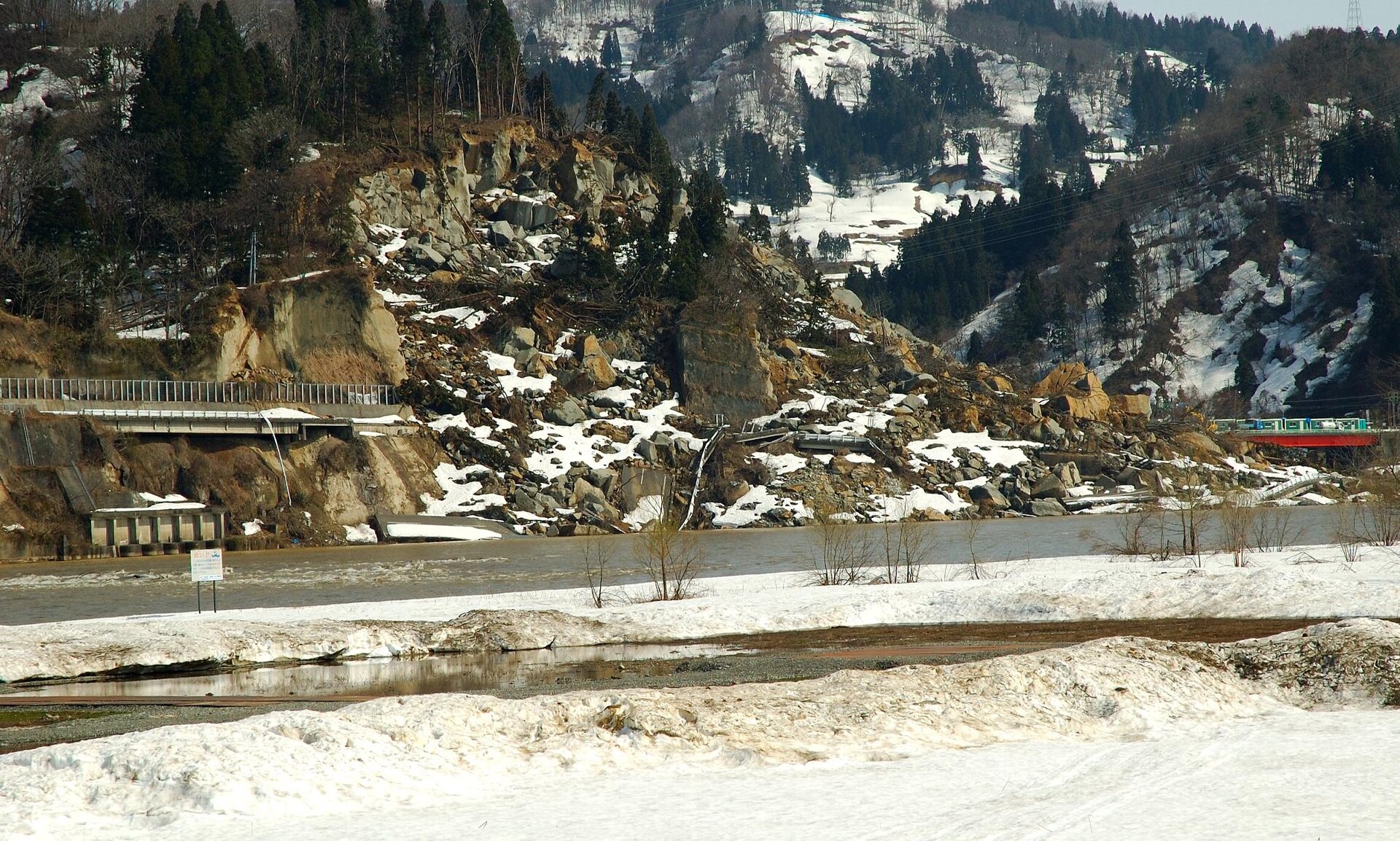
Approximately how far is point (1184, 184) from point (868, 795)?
7844 inches

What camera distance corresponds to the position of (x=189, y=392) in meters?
69.4

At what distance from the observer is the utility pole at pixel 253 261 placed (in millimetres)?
80125

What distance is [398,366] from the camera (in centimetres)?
7875

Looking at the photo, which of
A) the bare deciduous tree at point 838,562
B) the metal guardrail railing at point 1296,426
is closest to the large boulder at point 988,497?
the bare deciduous tree at point 838,562

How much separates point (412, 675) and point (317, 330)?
58.0 meters

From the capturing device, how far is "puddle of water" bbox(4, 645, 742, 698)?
22.2 meters

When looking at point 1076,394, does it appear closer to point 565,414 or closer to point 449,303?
point 565,414

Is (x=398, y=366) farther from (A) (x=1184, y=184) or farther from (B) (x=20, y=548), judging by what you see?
(A) (x=1184, y=184)

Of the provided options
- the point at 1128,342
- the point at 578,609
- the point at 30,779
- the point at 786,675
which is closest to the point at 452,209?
the point at 578,609

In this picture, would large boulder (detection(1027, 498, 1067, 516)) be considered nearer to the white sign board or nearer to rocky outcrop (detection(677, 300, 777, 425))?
A: rocky outcrop (detection(677, 300, 777, 425))

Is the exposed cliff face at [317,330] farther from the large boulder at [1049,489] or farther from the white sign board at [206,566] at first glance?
the white sign board at [206,566]

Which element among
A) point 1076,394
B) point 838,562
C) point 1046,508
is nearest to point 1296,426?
point 1076,394

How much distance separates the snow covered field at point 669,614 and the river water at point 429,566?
5.54 m

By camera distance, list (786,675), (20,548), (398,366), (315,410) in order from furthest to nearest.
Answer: (398,366)
(315,410)
(20,548)
(786,675)
